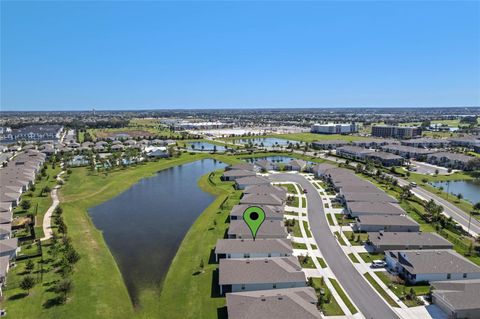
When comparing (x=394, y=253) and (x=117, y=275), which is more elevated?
(x=394, y=253)

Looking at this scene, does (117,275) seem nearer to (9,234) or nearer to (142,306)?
(142,306)

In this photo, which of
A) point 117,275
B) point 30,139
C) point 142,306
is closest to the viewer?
point 142,306

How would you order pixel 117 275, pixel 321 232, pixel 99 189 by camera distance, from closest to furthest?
pixel 117 275
pixel 321 232
pixel 99 189

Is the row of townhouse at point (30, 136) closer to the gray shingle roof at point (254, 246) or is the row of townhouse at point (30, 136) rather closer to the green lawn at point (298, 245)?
the gray shingle roof at point (254, 246)

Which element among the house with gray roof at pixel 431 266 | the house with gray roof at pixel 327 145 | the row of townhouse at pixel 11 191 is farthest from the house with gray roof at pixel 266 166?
the row of townhouse at pixel 11 191

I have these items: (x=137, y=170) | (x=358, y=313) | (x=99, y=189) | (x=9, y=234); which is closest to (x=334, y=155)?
(x=137, y=170)

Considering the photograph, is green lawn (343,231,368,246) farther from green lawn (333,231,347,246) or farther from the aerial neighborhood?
green lawn (333,231,347,246)
